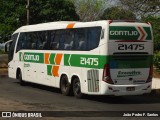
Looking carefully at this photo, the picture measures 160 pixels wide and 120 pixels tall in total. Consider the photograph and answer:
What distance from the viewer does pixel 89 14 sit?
7600cm

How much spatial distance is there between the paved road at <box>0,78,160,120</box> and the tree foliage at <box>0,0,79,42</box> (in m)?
34.0

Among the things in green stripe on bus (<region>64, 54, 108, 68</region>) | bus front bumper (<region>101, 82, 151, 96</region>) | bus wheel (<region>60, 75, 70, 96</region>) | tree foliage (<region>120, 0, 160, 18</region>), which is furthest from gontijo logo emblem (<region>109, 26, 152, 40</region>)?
tree foliage (<region>120, 0, 160, 18</region>)

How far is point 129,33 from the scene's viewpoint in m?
17.7

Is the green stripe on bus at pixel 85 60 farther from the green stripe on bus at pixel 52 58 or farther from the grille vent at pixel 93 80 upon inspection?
the green stripe on bus at pixel 52 58

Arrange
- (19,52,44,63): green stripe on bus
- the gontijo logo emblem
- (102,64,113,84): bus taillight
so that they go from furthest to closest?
(19,52,44,63): green stripe on bus < the gontijo logo emblem < (102,64,113,84): bus taillight

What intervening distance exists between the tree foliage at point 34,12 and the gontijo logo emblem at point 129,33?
36656 mm

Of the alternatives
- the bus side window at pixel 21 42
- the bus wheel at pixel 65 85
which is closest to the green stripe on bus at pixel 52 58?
the bus wheel at pixel 65 85

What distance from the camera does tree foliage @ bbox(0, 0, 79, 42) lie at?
177 feet

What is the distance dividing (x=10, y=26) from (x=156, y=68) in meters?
30.0

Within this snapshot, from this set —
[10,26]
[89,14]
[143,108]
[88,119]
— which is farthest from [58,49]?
[89,14]

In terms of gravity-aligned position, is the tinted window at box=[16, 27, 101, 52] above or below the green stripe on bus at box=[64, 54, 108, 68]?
above

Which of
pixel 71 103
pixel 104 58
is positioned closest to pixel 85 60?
pixel 104 58

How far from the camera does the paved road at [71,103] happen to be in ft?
50.7

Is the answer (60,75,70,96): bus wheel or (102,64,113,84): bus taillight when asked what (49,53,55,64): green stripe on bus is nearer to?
(60,75,70,96): bus wheel
